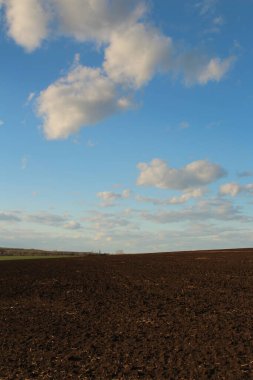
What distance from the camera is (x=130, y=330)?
15125 mm

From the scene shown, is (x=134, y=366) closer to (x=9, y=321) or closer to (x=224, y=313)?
(x=224, y=313)

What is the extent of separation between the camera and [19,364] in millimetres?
12172

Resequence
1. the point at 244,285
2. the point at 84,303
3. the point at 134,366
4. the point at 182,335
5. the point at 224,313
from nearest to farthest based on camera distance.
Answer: the point at 134,366 < the point at 182,335 < the point at 224,313 < the point at 84,303 < the point at 244,285

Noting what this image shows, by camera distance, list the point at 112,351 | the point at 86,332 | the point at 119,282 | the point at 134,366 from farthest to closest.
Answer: the point at 119,282 → the point at 86,332 → the point at 112,351 → the point at 134,366

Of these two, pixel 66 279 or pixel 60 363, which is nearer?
pixel 60 363

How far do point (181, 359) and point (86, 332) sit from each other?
4673mm

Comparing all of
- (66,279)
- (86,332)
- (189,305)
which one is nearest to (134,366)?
(86,332)

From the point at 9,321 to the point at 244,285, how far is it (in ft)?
42.5

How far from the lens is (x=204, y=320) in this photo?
52.4 ft

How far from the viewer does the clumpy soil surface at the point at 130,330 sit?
11359 mm

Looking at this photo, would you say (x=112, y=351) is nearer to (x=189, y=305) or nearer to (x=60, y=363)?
(x=60, y=363)

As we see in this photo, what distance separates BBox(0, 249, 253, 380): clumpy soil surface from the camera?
11.4m

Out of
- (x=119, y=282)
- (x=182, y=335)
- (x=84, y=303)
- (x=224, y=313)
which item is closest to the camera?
(x=182, y=335)

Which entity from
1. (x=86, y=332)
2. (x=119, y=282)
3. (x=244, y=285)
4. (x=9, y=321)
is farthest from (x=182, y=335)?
(x=119, y=282)
